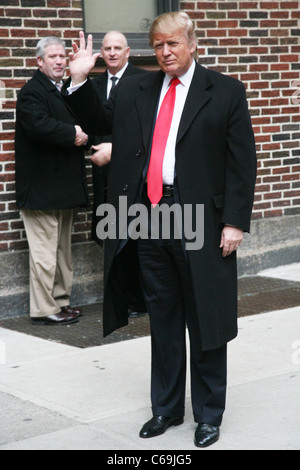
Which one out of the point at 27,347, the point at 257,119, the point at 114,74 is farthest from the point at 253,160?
the point at 257,119

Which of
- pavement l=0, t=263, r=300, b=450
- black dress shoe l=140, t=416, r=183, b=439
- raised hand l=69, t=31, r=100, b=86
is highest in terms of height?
raised hand l=69, t=31, r=100, b=86

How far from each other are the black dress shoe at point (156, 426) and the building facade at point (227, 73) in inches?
113

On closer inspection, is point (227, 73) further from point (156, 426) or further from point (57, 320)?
point (156, 426)

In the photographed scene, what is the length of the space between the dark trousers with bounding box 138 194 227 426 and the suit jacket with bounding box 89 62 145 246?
2764 mm

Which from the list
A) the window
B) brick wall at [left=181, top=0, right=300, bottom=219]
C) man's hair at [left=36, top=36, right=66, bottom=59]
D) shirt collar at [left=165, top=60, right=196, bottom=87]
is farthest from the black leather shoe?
brick wall at [left=181, top=0, right=300, bottom=219]

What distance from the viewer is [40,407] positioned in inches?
185

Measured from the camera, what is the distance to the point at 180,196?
401 centimetres

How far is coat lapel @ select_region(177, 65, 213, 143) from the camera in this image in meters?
3.99

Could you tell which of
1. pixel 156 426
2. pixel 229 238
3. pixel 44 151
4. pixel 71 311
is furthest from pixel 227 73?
pixel 156 426

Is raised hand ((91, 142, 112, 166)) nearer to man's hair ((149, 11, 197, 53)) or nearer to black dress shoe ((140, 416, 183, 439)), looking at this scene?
man's hair ((149, 11, 197, 53))

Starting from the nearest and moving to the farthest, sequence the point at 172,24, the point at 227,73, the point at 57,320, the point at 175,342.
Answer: the point at 172,24 → the point at 175,342 → the point at 57,320 → the point at 227,73

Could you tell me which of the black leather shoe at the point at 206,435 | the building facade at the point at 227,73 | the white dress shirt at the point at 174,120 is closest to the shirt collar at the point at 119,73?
the building facade at the point at 227,73

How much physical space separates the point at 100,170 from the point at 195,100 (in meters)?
3.09
